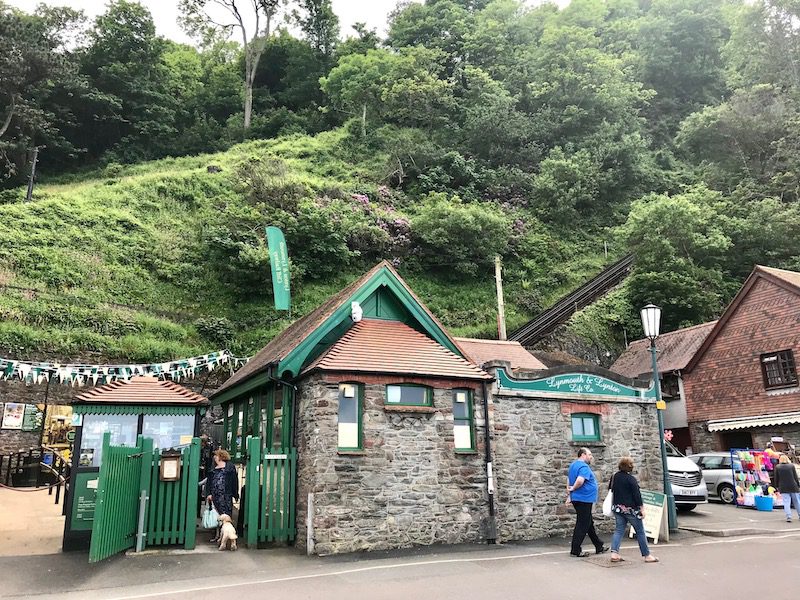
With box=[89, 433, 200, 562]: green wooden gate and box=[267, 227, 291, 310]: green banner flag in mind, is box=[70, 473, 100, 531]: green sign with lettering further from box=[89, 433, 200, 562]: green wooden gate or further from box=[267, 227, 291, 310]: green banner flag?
box=[267, 227, 291, 310]: green banner flag

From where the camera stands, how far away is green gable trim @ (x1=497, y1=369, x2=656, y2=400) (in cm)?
1209

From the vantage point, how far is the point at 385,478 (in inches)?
410

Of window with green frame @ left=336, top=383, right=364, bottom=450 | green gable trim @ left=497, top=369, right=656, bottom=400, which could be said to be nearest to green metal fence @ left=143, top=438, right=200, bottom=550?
window with green frame @ left=336, top=383, right=364, bottom=450

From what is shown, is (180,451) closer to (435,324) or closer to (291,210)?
(435,324)

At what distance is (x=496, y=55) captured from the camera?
173 ft

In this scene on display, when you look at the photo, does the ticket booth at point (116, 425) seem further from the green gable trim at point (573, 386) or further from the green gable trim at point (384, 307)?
the green gable trim at point (573, 386)

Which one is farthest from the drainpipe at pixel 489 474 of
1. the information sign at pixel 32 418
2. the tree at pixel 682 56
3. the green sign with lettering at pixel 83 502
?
the tree at pixel 682 56

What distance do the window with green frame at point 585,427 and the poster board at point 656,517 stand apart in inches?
71.1

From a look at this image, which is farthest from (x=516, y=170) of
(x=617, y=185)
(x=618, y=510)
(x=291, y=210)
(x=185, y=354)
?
(x=618, y=510)

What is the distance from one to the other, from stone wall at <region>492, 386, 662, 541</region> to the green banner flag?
1304 cm

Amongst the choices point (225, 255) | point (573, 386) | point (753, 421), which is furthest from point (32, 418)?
point (753, 421)

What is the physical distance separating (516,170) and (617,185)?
310 inches

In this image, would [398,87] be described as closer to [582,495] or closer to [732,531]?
[732,531]

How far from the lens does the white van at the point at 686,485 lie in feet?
49.7
